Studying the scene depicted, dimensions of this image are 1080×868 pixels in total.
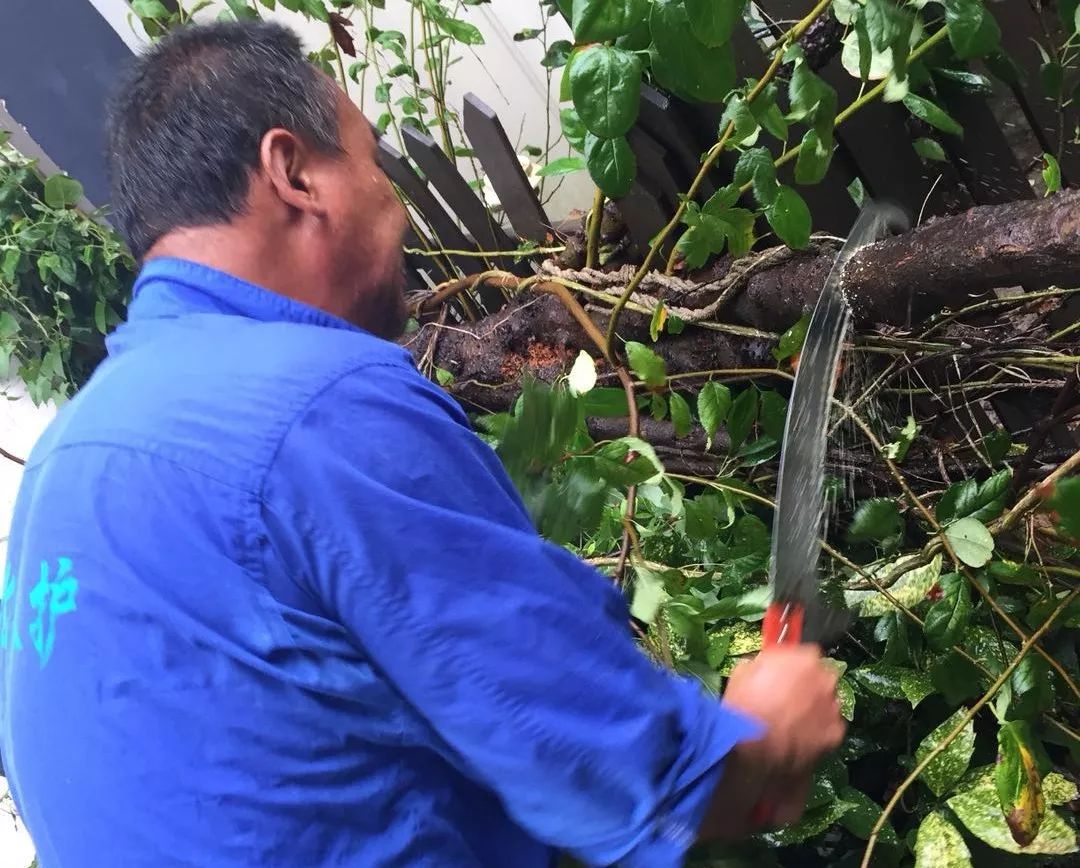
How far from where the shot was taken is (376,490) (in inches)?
16.4

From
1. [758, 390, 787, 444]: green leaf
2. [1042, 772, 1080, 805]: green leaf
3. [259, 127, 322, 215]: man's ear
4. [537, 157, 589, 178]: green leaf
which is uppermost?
[259, 127, 322, 215]: man's ear

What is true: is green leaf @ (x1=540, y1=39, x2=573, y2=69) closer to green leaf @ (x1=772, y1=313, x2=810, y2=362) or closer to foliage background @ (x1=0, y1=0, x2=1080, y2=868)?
foliage background @ (x1=0, y1=0, x2=1080, y2=868)

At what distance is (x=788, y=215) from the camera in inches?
33.4

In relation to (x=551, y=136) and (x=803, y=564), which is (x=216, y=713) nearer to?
(x=803, y=564)

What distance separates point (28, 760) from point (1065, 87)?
1254mm

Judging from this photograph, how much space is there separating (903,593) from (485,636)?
63cm

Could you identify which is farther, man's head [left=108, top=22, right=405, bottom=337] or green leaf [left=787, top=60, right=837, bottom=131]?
green leaf [left=787, top=60, right=837, bottom=131]

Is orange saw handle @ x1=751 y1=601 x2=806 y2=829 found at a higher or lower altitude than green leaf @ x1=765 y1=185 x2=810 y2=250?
lower

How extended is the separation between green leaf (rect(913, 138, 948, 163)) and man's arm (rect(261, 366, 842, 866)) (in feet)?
2.78

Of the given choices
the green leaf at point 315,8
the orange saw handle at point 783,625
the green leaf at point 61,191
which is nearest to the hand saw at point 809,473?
the orange saw handle at point 783,625

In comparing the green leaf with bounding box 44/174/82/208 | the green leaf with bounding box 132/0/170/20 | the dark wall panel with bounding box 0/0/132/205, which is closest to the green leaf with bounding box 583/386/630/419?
the green leaf with bounding box 132/0/170/20

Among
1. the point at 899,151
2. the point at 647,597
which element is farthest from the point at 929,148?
the point at 647,597

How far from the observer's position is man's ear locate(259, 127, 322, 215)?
614 millimetres

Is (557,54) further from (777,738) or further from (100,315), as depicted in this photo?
(100,315)
